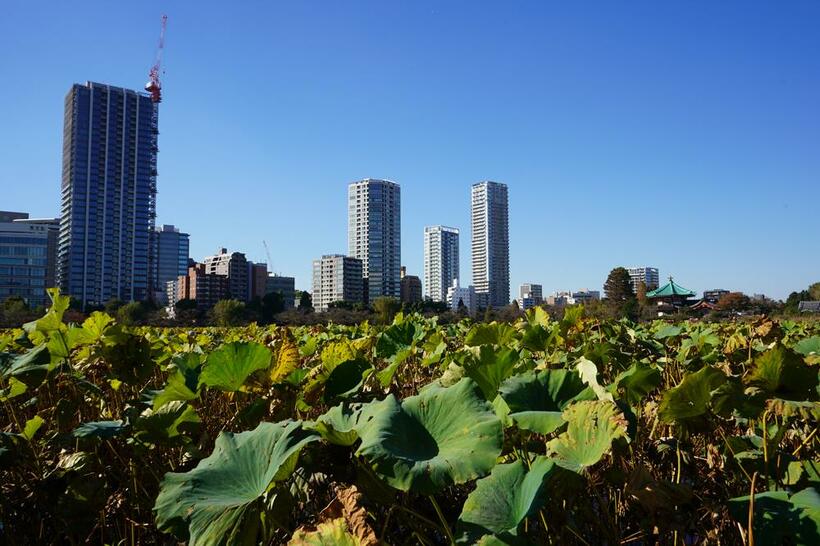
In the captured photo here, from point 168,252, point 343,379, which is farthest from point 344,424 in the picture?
point 168,252

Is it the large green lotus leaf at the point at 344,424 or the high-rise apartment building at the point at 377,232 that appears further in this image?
the high-rise apartment building at the point at 377,232

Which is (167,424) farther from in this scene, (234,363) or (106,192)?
(106,192)

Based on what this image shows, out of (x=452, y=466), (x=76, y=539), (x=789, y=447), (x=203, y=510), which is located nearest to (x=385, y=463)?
(x=452, y=466)

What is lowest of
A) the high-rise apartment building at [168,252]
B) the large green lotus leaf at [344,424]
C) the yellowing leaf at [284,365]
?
the large green lotus leaf at [344,424]

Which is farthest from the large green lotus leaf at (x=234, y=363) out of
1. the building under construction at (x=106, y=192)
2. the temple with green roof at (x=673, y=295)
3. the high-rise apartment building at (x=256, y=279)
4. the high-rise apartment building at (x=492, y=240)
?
the high-rise apartment building at (x=492, y=240)

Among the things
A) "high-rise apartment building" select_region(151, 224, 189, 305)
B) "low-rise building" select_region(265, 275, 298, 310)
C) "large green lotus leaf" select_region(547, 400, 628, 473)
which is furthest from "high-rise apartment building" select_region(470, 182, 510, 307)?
"large green lotus leaf" select_region(547, 400, 628, 473)

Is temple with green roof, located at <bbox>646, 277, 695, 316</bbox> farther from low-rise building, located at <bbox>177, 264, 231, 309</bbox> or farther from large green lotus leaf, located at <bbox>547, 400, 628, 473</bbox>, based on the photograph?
low-rise building, located at <bbox>177, 264, 231, 309</bbox>

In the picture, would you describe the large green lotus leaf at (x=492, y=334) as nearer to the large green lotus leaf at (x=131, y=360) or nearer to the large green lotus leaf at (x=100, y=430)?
the large green lotus leaf at (x=131, y=360)
